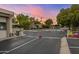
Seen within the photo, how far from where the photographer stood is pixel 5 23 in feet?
129

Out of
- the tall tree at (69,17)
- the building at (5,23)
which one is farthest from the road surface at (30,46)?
the tall tree at (69,17)

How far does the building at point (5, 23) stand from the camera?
36125 millimetres

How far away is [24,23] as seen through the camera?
53438 mm

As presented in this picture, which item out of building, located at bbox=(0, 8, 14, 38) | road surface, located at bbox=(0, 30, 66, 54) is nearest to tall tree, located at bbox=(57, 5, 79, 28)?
building, located at bbox=(0, 8, 14, 38)

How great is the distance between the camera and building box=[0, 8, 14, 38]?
3612 centimetres

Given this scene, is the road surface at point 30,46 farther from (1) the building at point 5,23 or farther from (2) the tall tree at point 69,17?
(2) the tall tree at point 69,17

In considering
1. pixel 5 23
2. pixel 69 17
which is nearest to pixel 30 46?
pixel 5 23

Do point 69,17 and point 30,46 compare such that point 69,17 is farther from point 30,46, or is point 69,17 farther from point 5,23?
point 30,46

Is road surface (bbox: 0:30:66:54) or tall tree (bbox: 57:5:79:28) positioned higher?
tall tree (bbox: 57:5:79:28)

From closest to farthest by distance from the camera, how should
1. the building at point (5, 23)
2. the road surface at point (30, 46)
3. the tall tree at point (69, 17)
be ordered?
the road surface at point (30, 46) < the building at point (5, 23) < the tall tree at point (69, 17)

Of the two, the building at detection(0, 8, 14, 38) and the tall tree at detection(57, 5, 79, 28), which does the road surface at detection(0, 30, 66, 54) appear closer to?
the building at detection(0, 8, 14, 38)

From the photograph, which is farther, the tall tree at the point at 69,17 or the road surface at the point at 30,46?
the tall tree at the point at 69,17
